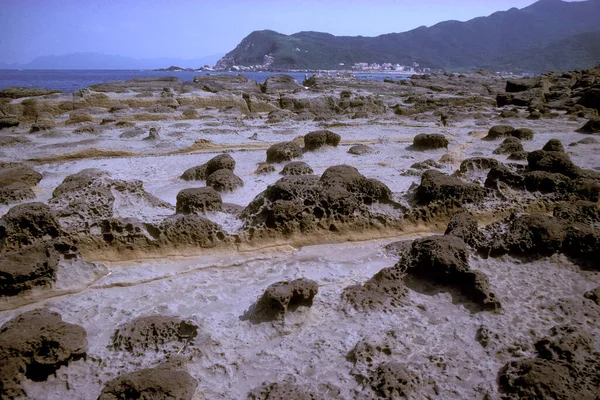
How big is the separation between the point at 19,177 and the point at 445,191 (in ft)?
24.1

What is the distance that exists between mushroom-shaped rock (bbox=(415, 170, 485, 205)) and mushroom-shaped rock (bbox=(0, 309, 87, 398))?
452cm

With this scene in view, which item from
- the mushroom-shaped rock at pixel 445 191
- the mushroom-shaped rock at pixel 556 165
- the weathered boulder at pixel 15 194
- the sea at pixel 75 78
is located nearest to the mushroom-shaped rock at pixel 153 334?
the mushroom-shaped rock at pixel 445 191

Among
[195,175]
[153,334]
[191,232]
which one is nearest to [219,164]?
[195,175]

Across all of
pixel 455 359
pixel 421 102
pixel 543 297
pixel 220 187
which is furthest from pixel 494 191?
pixel 421 102

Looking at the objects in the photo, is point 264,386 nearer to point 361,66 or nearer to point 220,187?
point 220,187

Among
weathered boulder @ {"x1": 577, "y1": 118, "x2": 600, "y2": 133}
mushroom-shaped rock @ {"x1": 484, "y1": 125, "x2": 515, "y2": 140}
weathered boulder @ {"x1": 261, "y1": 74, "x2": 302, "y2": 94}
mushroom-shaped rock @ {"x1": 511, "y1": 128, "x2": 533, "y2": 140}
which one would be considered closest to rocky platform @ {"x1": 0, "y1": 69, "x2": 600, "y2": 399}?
mushroom-shaped rock @ {"x1": 484, "y1": 125, "x2": 515, "y2": 140}

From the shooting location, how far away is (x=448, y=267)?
3.98 m

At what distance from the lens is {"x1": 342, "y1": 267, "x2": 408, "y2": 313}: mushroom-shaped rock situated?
371cm

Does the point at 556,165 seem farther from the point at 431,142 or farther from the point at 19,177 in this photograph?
the point at 19,177

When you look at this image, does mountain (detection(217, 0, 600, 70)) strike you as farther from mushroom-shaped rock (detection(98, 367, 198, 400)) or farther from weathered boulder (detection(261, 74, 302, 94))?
mushroom-shaped rock (detection(98, 367, 198, 400))

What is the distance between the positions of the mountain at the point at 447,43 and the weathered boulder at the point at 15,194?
13146 cm

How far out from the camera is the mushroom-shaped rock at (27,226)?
4.47 meters

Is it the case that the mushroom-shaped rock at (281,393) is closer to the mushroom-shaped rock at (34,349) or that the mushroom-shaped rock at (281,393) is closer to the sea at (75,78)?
the mushroom-shaped rock at (34,349)

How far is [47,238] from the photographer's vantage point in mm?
4609
